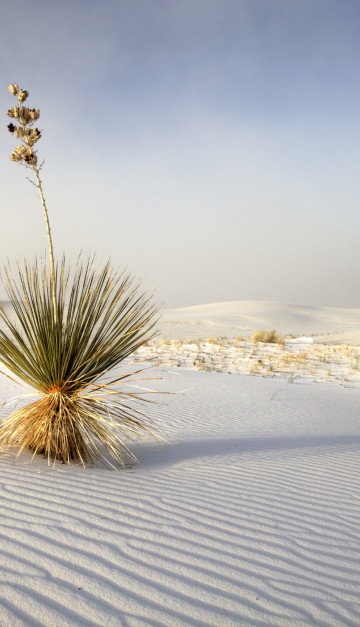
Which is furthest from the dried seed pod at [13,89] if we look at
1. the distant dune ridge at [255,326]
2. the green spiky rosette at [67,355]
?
the distant dune ridge at [255,326]

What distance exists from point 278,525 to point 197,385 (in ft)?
25.1

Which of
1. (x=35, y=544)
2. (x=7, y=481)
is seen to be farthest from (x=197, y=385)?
(x=35, y=544)

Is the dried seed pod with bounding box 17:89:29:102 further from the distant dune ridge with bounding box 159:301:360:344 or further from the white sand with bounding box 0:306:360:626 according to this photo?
the distant dune ridge with bounding box 159:301:360:344

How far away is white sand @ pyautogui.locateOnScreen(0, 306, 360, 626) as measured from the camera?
2.20 meters

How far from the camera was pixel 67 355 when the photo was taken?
437cm

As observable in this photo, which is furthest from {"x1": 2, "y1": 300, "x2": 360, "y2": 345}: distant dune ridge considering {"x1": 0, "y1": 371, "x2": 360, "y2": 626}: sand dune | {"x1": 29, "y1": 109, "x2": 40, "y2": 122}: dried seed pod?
{"x1": 29, "y1": 109, "x2": 40, "y2": 122}: dried seed pod

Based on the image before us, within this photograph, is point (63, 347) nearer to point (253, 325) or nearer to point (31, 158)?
point (31, 158)

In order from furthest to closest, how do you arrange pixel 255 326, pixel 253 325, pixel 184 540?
pixel 253 325
pixel 255 326
pixel 184 540

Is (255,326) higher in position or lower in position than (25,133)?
lower

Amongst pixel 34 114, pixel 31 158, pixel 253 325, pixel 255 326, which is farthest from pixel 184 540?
pixel 253 325

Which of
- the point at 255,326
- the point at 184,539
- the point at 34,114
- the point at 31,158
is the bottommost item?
the point at 255,326

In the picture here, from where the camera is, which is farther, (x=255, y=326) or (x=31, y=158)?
(x=255, y=326)

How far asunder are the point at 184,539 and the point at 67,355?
2.01m

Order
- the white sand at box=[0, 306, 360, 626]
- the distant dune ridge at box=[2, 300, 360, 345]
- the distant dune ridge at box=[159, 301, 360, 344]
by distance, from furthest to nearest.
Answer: the distant dune ridge at box=[159, 301, 360, 344], the distant dune ridge at box=[2, 300, 360, 345], the white sand at box=[0, 306, 360, 626]
